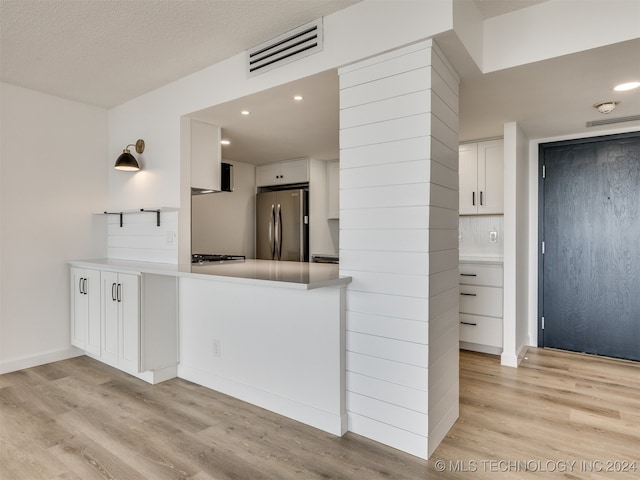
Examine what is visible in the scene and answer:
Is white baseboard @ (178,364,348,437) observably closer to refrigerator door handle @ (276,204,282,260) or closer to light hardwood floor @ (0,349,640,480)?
light hardwood floor @ (0,349,640,480)

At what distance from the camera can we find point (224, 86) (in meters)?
2.84

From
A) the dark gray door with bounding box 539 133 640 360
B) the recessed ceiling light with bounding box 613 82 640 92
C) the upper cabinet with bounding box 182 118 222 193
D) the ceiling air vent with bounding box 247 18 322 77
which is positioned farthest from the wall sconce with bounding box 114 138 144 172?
the dark gray door with bounding box 539 133 640 360

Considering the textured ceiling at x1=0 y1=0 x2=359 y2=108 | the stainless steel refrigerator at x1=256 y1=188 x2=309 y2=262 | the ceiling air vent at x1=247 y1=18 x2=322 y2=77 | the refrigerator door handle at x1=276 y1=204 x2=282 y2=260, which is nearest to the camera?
the textured ceiling at x1=0 y1=0 x2=359 y2=108

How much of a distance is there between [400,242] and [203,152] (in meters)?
2.11

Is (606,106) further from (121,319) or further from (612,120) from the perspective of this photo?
(121,319)

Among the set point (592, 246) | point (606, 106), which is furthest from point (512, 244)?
point (606, 106)

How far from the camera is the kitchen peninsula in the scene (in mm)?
2229

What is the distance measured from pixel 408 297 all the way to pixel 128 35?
7.69ft

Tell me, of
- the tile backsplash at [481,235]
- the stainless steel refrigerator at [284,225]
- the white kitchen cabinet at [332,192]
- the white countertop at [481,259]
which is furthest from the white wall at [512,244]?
the stainless steel refrigerator at [284,225]

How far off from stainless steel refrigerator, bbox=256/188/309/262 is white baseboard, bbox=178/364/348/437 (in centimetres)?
225

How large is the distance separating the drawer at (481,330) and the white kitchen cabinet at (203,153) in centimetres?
270

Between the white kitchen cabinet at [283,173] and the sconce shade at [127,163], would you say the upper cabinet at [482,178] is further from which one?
the sconce shade at [127,163]

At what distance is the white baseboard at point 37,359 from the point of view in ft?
10.6

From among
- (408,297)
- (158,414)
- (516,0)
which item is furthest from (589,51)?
(158,414)
